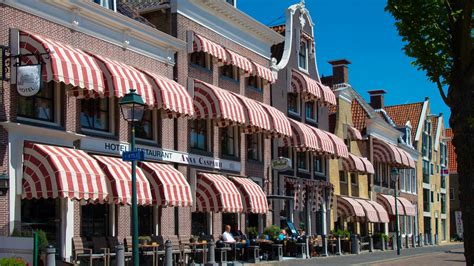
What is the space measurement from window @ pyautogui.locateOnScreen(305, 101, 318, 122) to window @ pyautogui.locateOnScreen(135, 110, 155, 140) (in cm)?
1657

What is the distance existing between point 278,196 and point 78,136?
14.3 m

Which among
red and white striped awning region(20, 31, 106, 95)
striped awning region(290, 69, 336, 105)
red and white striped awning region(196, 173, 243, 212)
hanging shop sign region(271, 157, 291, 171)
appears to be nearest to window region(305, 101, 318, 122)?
striped awning region(290, 69, 336, 105)

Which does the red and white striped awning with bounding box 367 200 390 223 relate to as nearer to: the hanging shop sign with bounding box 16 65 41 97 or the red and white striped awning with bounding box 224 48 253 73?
the red and white striped awning with bounding box 224 48 253 73

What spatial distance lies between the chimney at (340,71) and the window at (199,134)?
2498 cm

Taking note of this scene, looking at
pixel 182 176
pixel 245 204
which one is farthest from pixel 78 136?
pixel 245 204

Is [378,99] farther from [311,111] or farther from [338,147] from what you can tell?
[338,147]

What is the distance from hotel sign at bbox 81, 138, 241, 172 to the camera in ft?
81.8

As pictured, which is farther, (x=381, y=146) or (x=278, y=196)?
(x=381, y=146)

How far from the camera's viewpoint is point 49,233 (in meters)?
22.7

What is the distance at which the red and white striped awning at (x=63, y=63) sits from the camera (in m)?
21.2

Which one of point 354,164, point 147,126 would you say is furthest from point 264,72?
point 354,164

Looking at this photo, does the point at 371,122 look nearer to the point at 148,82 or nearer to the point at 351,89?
the point at 351,89

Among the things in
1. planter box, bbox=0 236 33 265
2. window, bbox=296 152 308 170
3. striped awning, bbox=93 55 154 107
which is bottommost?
planter box, bbox=0 236 33 265

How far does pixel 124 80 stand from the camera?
24297 millimetres
